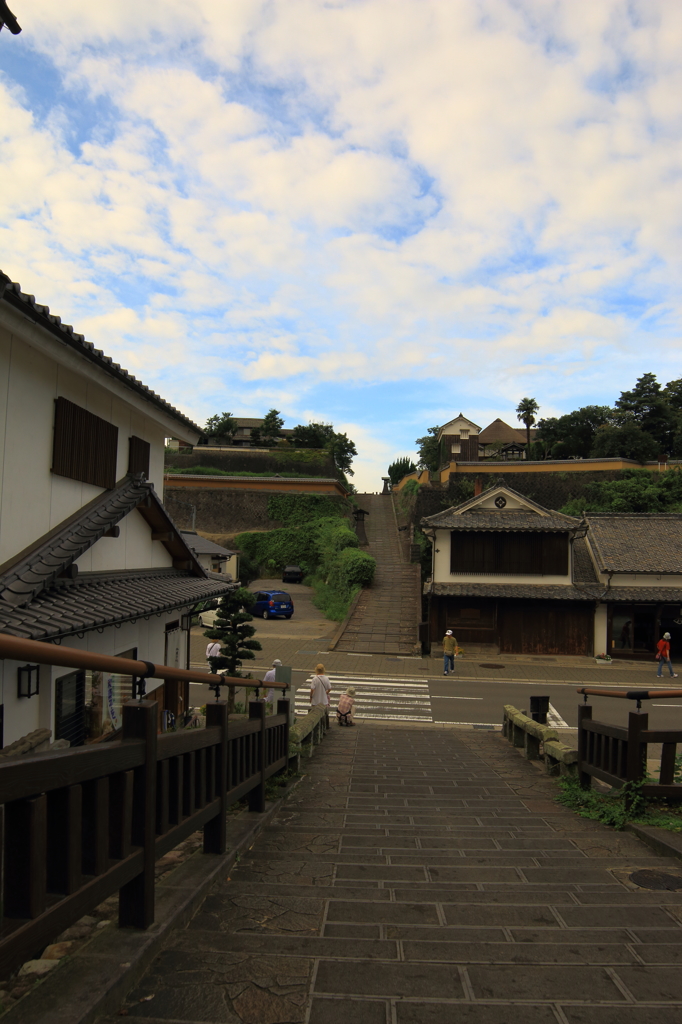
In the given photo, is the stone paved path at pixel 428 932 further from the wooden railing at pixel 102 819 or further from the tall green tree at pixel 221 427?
the tall green tree at pixel 221 427

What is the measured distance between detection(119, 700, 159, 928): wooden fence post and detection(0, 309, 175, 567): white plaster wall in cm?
416

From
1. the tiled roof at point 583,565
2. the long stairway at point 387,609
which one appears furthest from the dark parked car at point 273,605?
the tiled roof at point 583,565

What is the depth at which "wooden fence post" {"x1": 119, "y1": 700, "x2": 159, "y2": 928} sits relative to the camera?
120 inches

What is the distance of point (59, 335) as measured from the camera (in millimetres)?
6535

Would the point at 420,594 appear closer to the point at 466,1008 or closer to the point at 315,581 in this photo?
the point at 315,581

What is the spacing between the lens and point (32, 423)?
7.12 m

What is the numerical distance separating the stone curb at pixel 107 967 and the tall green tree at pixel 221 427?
54.9 m

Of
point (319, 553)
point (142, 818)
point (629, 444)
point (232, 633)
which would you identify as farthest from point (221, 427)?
point (142, 818)

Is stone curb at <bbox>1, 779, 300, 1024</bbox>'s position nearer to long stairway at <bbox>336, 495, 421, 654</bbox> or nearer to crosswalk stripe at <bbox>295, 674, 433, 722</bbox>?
crosswalk stripe at <bbox>295, 674, 433, 722</bbox>

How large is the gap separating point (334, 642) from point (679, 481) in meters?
24.4

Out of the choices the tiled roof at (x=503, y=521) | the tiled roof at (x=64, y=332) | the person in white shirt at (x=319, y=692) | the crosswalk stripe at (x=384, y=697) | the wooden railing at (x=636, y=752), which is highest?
the tiled roof at (x=64, y=332)

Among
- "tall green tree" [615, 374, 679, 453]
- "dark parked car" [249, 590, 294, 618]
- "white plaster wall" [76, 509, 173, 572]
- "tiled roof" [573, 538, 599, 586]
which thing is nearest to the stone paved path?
"white plaster wall" [76, 509, 173, 572]

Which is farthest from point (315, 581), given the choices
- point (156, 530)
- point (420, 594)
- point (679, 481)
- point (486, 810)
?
point (486, 810)

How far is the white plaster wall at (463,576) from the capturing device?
26375 millimetres
